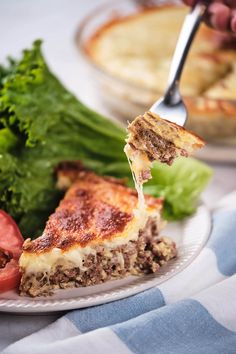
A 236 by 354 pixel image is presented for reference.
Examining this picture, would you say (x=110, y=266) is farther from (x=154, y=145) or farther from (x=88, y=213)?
(x=154, y=145)

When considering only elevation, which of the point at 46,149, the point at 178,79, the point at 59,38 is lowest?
the point at 59,38

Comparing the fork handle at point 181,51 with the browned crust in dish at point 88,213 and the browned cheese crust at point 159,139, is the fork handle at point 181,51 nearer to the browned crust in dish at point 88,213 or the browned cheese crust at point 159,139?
the browned crust in dish at point 88,213

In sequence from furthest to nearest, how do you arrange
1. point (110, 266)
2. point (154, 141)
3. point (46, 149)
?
point (46, 149) → point (110, 266) → point (154, 141)

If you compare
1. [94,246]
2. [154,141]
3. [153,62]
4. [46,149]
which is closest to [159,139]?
[154,141]

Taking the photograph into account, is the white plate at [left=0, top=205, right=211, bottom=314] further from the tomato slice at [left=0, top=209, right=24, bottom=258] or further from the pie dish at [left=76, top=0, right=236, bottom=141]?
the pie dish at [left=76, top=0, right=236, bottom=141]

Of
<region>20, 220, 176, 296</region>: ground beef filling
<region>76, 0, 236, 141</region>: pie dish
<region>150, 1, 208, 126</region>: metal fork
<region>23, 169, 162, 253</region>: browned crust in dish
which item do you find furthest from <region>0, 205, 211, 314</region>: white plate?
<region>76, 0, 236, 141</region>: pie dish

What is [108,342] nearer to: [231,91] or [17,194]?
[17,194]
